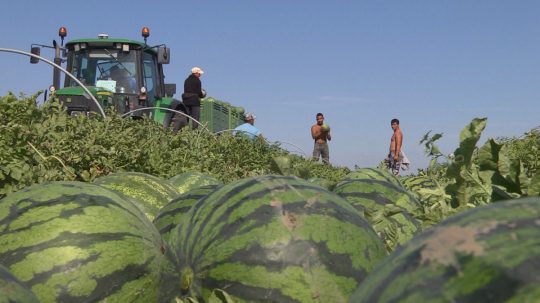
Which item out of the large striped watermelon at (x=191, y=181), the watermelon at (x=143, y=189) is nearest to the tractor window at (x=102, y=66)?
the large striped watermelon at (x=191, y=181)

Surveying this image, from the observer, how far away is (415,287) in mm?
1151

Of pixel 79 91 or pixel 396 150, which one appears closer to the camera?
pixel 79 91

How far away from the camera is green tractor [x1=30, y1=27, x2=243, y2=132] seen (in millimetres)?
17047

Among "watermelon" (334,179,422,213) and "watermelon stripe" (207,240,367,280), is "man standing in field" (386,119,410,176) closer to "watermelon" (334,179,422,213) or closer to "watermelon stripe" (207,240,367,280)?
"watermelon" (334,179,422,213)

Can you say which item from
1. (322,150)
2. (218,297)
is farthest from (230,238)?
(322,150)

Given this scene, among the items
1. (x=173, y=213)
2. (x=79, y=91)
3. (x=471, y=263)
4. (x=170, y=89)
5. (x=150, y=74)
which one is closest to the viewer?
(x=471, y=263)

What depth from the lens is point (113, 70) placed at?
59.3 ft

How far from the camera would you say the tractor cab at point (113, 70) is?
17219 millimetres

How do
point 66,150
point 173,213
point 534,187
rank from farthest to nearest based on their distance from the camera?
point 66,150 < point 173,213 < point 534,187

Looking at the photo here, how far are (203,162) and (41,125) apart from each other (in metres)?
4.04

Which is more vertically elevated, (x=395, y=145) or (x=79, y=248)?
(x=79, y=248)

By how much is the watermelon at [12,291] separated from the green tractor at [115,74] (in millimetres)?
15270

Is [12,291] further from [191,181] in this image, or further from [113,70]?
[113,70]

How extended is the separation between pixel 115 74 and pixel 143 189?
1439 cm
